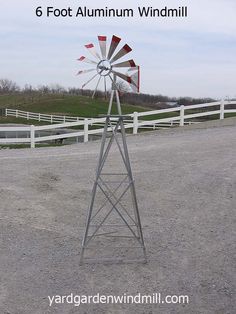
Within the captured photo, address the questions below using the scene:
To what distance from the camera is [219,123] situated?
1894 cm

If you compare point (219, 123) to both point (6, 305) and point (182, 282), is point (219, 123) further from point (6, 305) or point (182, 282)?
point (6, 305)

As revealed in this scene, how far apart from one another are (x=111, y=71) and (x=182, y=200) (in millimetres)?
3300

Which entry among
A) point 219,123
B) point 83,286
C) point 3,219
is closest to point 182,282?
point 83,286

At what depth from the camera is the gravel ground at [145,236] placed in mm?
4832

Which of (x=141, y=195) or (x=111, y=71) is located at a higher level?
(x=111, y=71)

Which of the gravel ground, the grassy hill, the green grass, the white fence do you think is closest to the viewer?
the gravel ground

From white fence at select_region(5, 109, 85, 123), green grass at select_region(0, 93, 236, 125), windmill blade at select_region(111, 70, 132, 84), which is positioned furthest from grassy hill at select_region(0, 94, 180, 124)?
windmill blade at select_region(111, 70, 132, 84)

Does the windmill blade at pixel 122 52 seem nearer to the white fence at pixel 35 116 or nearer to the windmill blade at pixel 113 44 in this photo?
the windmill blade at pixel 113 44

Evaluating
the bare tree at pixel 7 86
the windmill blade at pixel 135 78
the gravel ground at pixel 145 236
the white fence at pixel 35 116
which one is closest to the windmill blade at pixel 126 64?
the windmill blade at pixel 135 78

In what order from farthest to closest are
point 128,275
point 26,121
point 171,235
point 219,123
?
point 26,121
point 219,123
point 171,235
point 128,275

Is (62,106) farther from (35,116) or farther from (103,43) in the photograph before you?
(103,43)

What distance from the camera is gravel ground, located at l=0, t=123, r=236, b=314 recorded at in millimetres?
4832

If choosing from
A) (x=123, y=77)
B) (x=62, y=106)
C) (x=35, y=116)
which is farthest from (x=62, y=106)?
(x=123, y=77)

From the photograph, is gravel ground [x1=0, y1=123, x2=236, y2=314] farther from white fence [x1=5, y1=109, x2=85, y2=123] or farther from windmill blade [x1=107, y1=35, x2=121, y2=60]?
white fence [x1=5, y1=109, x2=85, y2=123]
